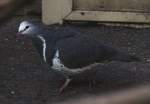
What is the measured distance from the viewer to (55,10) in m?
5.13

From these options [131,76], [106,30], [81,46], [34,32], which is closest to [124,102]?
[81,46]

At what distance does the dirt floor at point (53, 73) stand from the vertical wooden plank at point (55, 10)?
0.32 meters

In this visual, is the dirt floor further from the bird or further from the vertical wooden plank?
the vertical wooden plank

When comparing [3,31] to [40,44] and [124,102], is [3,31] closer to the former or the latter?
[40,44]

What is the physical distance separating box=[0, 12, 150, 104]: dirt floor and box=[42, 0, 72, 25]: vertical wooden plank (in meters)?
0.32

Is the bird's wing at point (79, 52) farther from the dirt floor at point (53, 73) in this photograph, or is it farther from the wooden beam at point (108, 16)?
the wooden beam at point (108, 16)

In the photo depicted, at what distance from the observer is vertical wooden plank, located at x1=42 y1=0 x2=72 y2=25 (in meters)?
5.10

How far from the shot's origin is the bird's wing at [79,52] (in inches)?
128

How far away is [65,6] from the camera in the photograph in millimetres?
5098

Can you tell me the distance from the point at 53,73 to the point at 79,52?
768mm

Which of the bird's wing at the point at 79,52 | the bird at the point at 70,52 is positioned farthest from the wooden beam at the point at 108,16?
the bird's wing at the point at 79,52

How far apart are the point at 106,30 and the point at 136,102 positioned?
4738mm

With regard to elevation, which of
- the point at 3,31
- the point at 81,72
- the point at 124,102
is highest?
the point at 124,102

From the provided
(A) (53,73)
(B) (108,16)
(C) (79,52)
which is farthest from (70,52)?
(B) (108,16)
